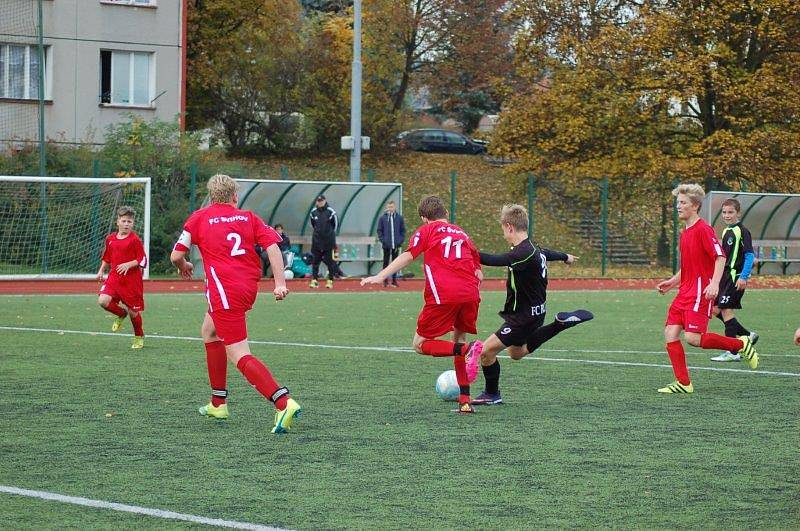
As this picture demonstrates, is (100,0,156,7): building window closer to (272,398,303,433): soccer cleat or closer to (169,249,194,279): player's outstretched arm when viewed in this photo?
(169,249,194,279): player's outstretched arm

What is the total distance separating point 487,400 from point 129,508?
13.2 feet

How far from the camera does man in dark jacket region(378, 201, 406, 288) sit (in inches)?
1044

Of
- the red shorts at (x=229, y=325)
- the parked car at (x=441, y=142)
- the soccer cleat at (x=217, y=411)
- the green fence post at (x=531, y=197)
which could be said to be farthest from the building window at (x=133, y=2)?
the red shorts at (x=229, y=325)

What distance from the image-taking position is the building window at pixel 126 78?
36.8 m

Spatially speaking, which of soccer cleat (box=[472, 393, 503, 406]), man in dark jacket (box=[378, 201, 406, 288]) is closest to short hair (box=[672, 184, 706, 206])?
soccer cleat (box=[472, 393, 503, 406])

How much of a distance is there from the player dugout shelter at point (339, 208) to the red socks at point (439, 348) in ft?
60.6

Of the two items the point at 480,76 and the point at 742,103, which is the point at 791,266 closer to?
the point at 742,103

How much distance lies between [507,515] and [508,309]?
364 centimetres

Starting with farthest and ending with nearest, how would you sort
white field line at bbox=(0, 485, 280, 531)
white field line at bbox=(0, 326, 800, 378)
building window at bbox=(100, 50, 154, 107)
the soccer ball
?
building window at bbox=(100, 50, 154, 107) < white field line at bbox=(0, 326, 800, 378) < the soccer ball < white field line at bbox=(0, 485, 280, 531)

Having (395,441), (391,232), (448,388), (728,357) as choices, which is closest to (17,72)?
(391,232)

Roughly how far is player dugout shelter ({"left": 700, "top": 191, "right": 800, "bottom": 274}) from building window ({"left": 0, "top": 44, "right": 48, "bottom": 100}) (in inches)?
723

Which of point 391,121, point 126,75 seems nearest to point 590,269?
point 126,75

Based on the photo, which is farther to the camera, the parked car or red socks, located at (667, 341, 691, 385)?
the parked car

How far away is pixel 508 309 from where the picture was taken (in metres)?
9.38
